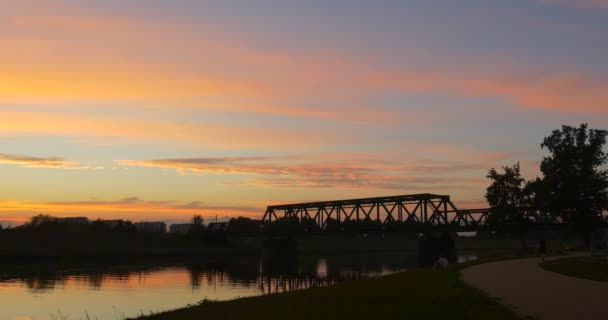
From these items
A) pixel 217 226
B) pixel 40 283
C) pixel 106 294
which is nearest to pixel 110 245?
pixel 217 226

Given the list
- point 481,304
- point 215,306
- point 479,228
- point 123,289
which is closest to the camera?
point 481,304

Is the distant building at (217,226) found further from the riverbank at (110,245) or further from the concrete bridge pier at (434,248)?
the concrete bridge pier at (434,248)

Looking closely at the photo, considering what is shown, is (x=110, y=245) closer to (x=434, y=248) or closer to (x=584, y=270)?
(x=434, y=248)

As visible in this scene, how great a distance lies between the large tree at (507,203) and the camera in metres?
77.2

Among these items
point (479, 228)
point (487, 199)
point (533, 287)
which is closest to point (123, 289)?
point (533, 287)

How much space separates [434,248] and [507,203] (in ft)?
61.8

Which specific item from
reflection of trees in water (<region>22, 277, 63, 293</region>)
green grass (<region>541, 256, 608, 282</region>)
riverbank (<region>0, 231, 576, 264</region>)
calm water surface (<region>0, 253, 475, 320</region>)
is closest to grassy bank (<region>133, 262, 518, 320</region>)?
green grass (<region>541, 256, 608, 282</region>)

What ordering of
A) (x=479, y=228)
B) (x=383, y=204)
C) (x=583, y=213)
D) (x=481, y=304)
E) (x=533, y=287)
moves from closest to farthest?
1. (x=481, y=304)
2. (x=533, y=287)
3. (x=583, y=213)
4. (x=479, y=228)
5. (x=383, y=204)

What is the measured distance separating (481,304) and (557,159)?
5829 centimetres

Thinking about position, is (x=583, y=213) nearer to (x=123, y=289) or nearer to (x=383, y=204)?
(x=383, y=204)

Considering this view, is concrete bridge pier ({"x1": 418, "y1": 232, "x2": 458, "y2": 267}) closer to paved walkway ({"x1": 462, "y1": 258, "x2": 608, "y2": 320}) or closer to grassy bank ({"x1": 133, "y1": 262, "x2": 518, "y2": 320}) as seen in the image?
paved walkway ({"x1": 462, "y1": 258, "x2": 608, "y2": 320})

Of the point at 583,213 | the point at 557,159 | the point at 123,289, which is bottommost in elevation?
the point at 123,289

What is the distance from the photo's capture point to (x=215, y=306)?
27.0 metres

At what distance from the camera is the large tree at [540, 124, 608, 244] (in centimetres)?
7200
